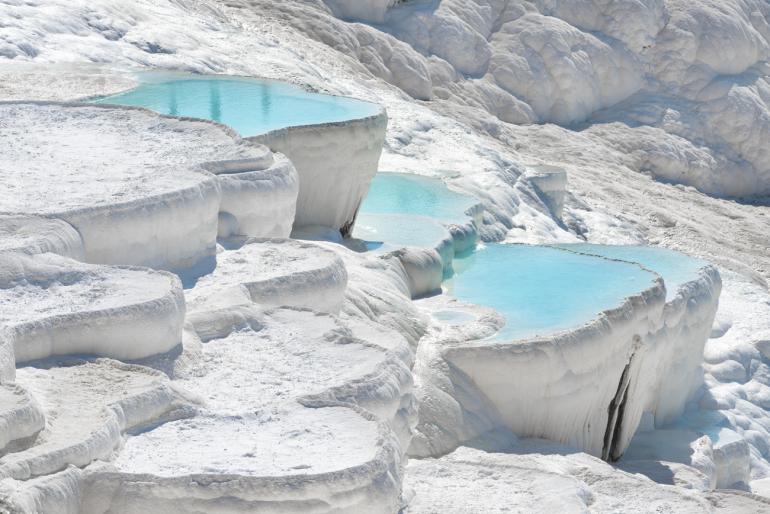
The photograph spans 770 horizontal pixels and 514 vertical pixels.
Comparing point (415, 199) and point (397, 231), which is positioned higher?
point (397, 231)

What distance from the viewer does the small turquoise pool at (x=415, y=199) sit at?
968cm

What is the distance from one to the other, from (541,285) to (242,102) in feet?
8.39

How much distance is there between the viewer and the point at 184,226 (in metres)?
5.65

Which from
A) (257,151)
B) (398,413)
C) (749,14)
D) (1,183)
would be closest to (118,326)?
(398,413)

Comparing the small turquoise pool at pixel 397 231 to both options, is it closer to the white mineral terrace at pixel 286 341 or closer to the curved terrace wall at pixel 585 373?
the white mineral terrace at pixel 286 341

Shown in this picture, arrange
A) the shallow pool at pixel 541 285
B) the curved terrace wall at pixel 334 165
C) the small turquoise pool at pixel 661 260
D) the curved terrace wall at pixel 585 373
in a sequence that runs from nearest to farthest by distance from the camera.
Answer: the curved terrace wall at pixel 585 373 → the shallow pool at pixel 541 285 → the curved terrace wall at pixel 334 165 → the small turquoise pool at pixel 661 260

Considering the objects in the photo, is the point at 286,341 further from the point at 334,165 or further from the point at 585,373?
the point at 334,165

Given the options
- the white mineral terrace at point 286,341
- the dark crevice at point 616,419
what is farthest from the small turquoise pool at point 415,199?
the dark crevice at point 616,419

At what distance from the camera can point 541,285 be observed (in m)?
8.15

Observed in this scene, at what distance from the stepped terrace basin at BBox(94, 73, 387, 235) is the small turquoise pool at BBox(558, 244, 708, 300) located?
1798mm

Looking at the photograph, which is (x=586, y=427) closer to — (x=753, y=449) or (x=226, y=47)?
(x=753, y=449)

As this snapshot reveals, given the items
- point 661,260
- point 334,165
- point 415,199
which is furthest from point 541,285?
point 415,199

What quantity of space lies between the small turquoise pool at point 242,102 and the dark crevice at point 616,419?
8.15 feet

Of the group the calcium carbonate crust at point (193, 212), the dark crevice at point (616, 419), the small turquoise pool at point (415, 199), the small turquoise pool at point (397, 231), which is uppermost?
the calcium carbonate crust at point (193, 212)
